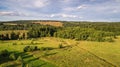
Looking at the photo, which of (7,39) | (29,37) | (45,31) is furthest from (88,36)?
(7,39)

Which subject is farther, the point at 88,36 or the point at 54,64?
the point at 88,36

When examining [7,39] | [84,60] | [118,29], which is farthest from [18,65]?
[118,29]

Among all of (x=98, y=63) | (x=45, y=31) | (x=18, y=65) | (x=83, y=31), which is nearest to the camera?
(x=18, y=65)

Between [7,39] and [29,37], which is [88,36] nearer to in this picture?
[29,37]

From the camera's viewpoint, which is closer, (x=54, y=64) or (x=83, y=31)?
(x=54, y=64)

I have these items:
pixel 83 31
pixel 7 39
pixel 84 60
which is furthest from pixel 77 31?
pixel 84 60

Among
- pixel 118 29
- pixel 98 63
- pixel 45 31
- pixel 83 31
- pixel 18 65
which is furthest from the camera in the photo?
pixel 118 29

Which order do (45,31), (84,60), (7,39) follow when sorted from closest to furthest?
(84,60)
(7,39)
(45,31)

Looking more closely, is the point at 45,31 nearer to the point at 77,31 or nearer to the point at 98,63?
the point at 77,31

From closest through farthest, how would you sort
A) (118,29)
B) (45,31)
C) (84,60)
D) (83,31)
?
(84,60) < (83,31) < (45,31) < (118,29)
